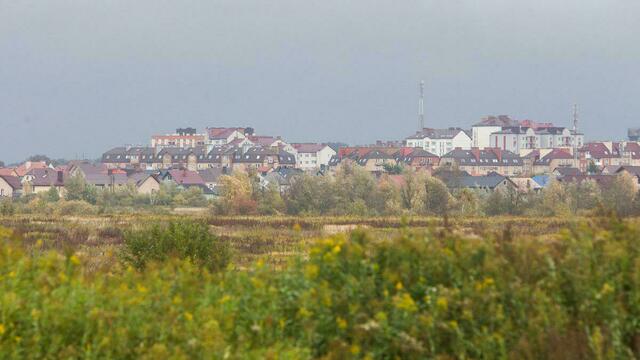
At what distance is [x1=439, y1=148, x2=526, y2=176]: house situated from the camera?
16325 cm

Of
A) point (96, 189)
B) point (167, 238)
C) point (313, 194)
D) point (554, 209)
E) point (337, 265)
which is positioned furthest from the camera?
point (96, 189)

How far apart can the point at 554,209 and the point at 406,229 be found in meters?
65.7

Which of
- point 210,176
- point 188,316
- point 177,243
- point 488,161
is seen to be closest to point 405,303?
point 188,316

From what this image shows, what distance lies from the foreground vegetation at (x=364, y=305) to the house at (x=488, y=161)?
6055 inches

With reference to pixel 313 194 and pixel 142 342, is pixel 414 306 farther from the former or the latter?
pixel 313 194

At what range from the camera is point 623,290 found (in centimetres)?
833

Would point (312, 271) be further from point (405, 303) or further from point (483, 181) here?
point (483, 181)

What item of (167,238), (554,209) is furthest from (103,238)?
(554,209)

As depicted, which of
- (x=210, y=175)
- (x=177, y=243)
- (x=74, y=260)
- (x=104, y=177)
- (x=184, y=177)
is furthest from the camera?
(x=210, y=175)

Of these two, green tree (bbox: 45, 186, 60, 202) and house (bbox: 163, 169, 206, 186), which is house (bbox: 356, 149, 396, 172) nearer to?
house (bbox: 163, 169, 206, 186)

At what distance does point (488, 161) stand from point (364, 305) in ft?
522

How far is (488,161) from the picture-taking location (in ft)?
541

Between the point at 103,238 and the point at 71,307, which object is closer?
the point at 71,307

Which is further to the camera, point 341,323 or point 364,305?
point 364,305
